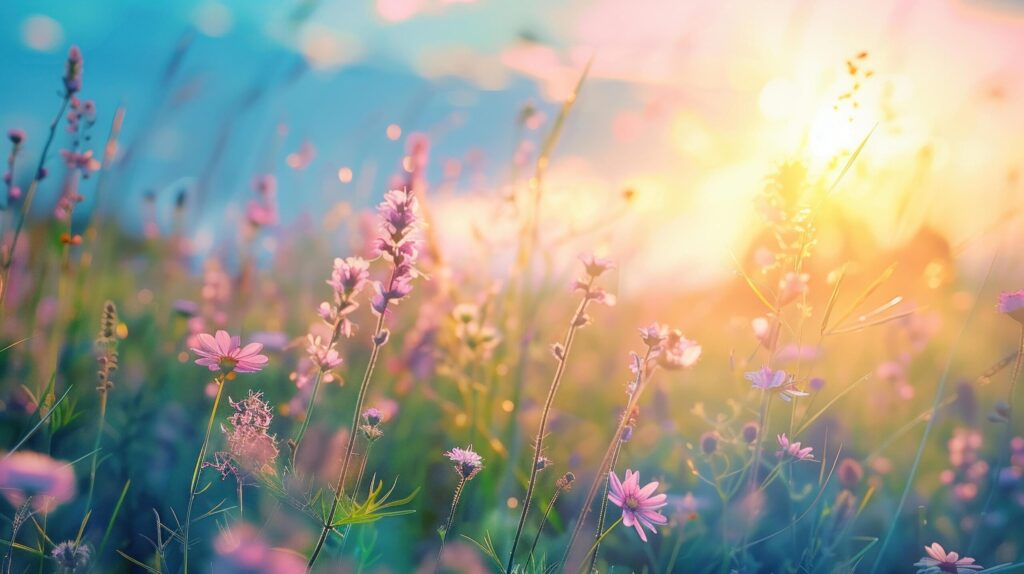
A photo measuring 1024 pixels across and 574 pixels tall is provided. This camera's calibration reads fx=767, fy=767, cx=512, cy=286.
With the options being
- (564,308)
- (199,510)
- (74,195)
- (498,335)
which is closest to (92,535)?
(199,510)

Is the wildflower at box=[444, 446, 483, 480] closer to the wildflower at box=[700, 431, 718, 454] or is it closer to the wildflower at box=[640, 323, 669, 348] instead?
the wildflower at box=[640, 323, 669, 348]

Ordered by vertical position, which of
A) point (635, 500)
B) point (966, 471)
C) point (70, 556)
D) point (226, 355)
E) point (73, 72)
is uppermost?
point (73, 72)

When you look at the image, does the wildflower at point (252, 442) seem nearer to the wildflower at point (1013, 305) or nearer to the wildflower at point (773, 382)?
the wildflower at point (773, 382)

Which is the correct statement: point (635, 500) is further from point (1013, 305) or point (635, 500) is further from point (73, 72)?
point (73, 72)

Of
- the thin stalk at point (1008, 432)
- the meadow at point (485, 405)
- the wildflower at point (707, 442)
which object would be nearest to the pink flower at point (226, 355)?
the meadow at point (485, 405)

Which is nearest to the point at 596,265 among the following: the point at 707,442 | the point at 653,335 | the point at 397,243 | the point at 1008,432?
the point at 653,335

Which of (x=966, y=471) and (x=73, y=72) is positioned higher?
(x=73, y=72)

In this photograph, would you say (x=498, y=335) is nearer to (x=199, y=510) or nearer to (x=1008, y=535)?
(x=199, y=510)

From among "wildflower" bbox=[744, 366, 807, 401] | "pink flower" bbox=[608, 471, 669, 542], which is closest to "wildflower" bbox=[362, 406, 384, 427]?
"pink flower" bbox=[608, 471, 669, 542]
